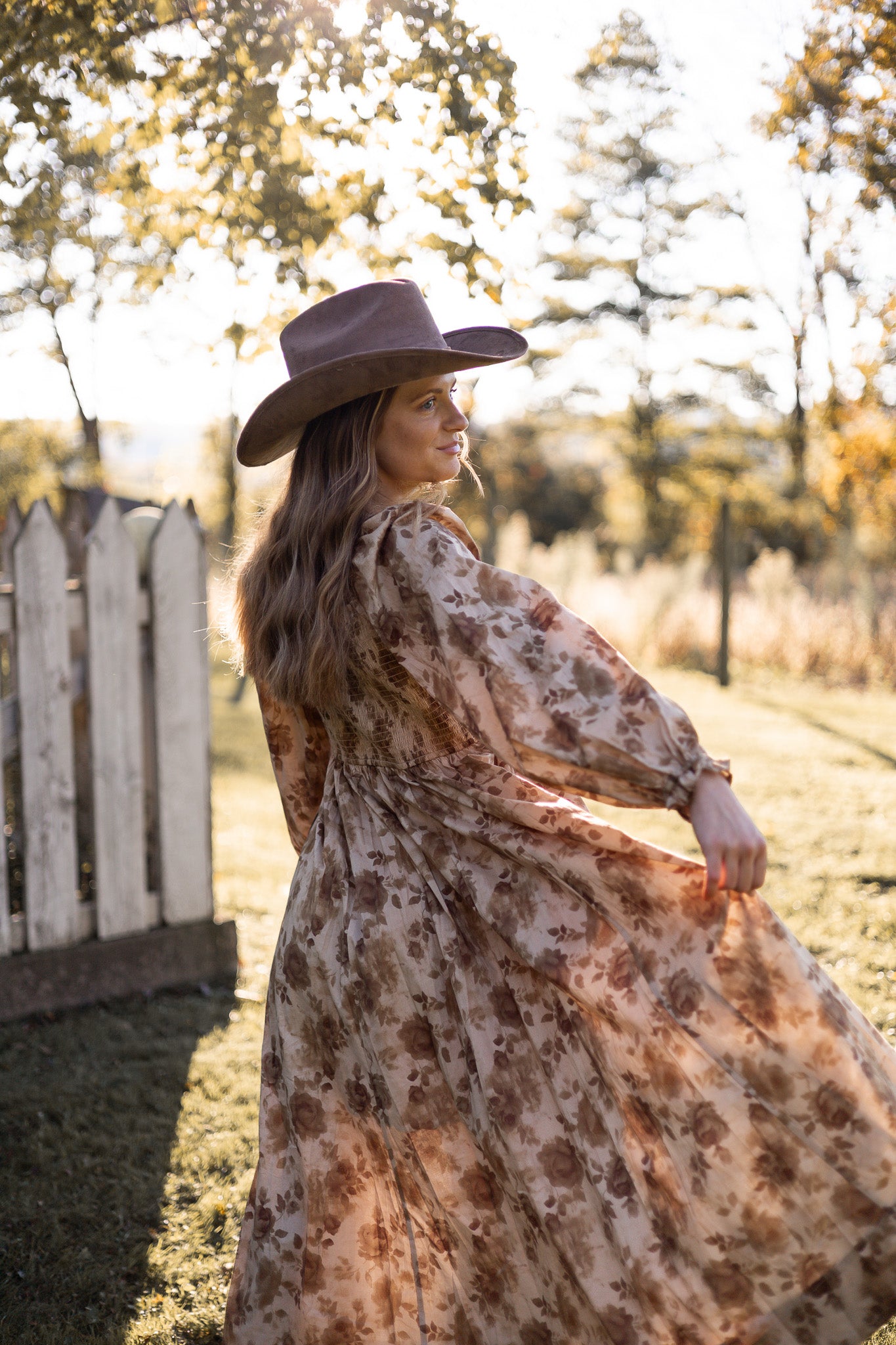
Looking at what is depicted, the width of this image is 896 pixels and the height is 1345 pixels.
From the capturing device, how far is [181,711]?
370cm

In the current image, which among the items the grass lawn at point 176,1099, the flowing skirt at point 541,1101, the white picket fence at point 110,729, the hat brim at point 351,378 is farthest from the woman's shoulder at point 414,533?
the white picket fence at point 110,729

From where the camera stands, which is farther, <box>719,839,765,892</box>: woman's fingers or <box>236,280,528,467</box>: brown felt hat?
<box>236,280,528,467</box>: brown felt hat

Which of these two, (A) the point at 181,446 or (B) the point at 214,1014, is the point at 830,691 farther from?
(A) the point at 181,446

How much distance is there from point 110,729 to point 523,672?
2.42 meters

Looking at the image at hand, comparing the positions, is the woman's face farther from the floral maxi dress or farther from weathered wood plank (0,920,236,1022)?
weathered wood plank (0,920,236,1022)

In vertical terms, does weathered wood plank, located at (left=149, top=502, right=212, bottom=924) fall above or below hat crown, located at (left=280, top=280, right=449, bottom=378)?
below

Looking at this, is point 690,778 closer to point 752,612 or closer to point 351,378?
point 351,378

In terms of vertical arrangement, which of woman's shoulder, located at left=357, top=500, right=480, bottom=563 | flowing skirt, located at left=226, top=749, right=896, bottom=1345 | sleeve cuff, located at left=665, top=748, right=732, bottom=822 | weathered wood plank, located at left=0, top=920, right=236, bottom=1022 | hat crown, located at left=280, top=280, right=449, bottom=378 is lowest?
weathered wood plank, located at left=0, top=920, right=236, bottom=1022

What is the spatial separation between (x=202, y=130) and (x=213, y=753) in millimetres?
5652

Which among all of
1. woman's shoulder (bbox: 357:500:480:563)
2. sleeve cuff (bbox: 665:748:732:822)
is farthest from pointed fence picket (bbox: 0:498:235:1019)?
sleeve cuff (bbox: 665:748:732:822)

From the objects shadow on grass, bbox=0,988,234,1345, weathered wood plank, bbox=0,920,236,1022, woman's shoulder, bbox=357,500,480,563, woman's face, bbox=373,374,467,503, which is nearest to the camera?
woman's shoulder, bbox=357,500,480,563

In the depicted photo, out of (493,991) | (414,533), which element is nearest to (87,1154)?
(493,991)

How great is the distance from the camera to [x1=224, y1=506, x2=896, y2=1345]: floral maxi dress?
1.42 metres

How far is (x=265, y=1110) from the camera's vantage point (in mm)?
1874
